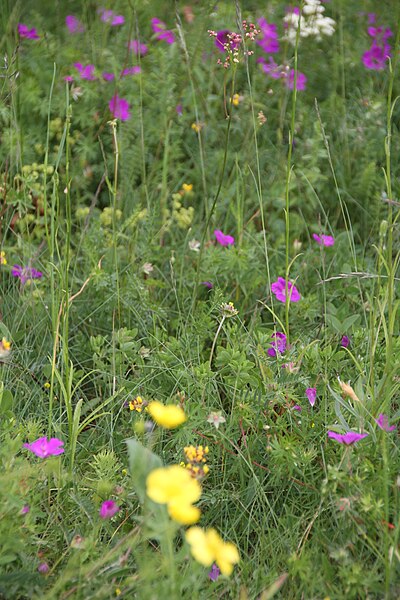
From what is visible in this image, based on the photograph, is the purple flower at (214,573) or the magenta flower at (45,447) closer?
the purple flower at (214,573)

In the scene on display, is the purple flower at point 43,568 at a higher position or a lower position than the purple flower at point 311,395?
lower

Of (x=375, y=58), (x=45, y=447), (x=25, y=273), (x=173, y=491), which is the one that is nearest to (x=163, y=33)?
(x=375, y=58)

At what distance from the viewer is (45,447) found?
1.58 meters

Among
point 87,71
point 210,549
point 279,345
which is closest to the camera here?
point 210,549

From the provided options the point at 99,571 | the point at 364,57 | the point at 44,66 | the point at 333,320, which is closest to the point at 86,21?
the point at 44,66

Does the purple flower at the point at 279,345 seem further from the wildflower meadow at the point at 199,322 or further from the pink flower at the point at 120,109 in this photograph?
the pink flower at the point at 120,109

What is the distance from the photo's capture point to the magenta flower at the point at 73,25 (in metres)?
3.25

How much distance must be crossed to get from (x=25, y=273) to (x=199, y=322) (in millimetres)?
574

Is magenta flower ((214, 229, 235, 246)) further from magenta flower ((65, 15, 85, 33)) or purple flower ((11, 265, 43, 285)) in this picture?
magenta flower ((65, 15, 85, 33))

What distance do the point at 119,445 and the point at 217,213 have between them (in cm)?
111

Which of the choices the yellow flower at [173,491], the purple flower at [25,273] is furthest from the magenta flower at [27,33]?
the yellow flower at [173,491]

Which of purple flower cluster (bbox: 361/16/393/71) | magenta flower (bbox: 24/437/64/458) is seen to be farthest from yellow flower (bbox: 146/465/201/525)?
purple flower cluster (bbox: 361/16/393/71)

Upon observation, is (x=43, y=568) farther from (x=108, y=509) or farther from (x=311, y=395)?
(x=311, y=395)

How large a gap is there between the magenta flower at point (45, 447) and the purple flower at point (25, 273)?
71 centimetres
